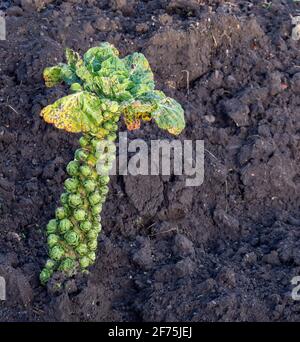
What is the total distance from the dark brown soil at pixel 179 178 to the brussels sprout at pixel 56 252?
0.21m

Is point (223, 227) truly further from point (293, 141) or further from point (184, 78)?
point (184, 78)

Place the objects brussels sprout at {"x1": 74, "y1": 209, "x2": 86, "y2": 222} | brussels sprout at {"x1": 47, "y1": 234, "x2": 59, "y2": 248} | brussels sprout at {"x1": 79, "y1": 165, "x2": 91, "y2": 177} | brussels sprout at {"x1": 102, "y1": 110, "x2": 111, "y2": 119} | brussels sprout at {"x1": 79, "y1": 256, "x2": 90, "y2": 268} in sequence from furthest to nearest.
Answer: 1. brussels sprout at {"x1": 79, "y1": 256, "x2": 90, "y2": 268}
2. brussels sprout at {"x1": 47, "y1": 234, "x2": 59, "y2": 248}
3. brussels sprout at {"x1": 74, "y1": 209, "x2": 86, "y2": 222}
4. brussels sprout at {"x1": 79, "y1": 165, "x2": 91, "y2": 177}
5. brussels sprout at {"x1": 102, "y1": 110, "x2": 111, "y2": 119}

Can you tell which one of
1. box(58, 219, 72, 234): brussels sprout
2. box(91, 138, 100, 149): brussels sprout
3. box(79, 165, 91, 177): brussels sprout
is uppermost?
box(91, 138, 100, 149): brussels sprout

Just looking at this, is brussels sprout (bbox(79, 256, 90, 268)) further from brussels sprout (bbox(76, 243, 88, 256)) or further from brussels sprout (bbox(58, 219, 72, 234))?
brussels sprout (bbox(58, 219, 72, 234))

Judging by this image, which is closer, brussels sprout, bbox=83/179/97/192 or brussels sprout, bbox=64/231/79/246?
brussels sprout, bbox=83/179/97/192

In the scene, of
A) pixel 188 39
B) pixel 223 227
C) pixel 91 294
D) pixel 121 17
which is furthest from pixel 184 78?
pixel 91 294

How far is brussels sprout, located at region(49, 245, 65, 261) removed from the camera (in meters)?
4.42

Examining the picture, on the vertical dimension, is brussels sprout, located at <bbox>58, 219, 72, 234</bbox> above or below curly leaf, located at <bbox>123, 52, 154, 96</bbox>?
below

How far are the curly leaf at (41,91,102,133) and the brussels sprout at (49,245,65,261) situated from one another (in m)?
0.88

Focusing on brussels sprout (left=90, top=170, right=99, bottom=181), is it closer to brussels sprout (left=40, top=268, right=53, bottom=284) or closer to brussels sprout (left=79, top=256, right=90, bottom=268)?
brussels sprout (left=79, top=256, right=90, bottom=268)

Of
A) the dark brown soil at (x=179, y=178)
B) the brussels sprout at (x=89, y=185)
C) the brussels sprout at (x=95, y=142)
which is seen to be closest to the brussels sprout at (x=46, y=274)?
the dark brown soil at (x=179, y=178)

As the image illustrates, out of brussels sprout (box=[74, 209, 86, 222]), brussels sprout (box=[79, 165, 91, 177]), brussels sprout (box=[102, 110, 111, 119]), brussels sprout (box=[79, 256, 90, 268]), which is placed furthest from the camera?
brussels sprout (box=[79, 256, 90, 268])

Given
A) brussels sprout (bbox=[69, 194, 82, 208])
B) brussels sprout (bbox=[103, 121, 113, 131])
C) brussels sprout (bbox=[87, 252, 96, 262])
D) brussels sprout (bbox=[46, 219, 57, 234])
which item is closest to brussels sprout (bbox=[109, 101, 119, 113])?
brussels sprout (bbox=[103, 121, 113, 131])

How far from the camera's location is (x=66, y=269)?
4488 mm
